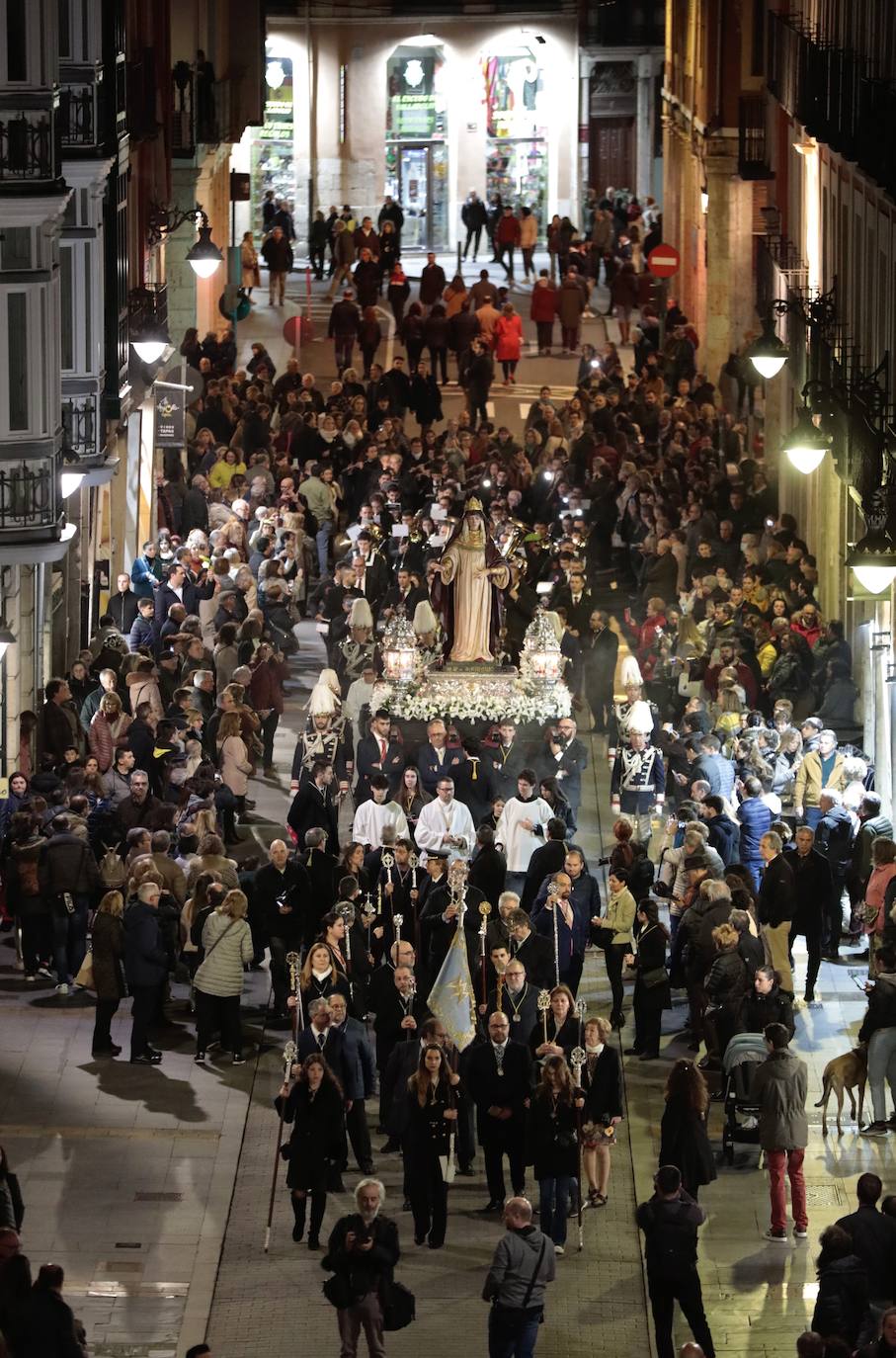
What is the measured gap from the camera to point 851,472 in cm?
3528

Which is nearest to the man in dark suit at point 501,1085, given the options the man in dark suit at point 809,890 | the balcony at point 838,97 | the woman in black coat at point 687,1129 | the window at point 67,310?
the woman in black coat at point 687,1129

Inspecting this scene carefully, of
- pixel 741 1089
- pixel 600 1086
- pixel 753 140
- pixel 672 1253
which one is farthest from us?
pixel 753 140

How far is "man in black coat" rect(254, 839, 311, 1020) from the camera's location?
2712cm

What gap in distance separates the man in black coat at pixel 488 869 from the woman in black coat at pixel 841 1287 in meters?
8.55

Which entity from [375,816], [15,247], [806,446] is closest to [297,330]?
[806,446]

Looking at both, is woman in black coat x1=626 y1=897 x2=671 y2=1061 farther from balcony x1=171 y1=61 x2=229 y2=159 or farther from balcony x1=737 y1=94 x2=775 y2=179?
balcony x1=737 y1=94 x2=775 y2=179

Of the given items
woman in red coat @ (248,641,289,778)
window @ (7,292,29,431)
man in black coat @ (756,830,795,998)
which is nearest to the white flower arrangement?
woman in red coat @ (248,641,289,778)

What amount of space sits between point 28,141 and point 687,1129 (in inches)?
519

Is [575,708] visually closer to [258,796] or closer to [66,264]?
[258,796]

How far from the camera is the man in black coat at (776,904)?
88.5 ft

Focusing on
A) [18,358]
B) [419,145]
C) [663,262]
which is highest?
[419,145]

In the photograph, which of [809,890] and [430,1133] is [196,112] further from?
[430,1133]

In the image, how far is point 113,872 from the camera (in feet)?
91.5

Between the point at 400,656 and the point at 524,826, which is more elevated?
the point at 400,656
